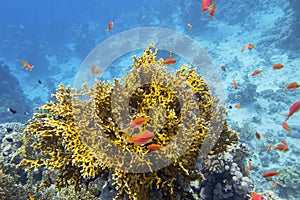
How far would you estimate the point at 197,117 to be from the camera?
3146mm

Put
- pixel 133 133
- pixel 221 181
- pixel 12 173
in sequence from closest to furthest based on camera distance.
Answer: pixel 133 133 → pixel 221 181 → pixel 12 173

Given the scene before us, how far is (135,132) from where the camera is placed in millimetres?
2916

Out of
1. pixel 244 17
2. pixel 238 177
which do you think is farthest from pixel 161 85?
pixel 244 17

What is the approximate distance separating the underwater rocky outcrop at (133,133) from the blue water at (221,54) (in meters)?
5.16

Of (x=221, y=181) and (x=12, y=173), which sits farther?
(x=12, y=173)

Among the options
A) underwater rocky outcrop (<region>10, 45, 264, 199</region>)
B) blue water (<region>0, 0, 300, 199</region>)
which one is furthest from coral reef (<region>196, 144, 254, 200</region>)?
blue water (<region>0, 0, 300, 199</region>)

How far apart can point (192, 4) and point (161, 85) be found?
86.5 ft

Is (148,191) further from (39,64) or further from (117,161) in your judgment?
(39,64)

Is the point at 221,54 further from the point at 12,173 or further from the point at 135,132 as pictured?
the point at 135,132

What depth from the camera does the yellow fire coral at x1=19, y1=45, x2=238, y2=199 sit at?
8.84 ft

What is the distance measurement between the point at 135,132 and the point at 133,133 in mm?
40

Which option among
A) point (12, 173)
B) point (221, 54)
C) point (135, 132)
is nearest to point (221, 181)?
point (135, 132)

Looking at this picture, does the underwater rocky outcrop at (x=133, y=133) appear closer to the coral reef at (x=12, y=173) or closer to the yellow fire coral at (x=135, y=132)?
the yellow fire coral at (x=135, y=132)

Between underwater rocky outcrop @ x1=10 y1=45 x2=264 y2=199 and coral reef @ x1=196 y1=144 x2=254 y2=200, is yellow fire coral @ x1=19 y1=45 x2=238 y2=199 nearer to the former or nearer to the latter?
underwater rocky outcrop @ x1=10 y1=45 x2=264 y2=199
